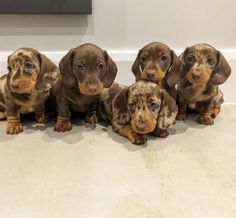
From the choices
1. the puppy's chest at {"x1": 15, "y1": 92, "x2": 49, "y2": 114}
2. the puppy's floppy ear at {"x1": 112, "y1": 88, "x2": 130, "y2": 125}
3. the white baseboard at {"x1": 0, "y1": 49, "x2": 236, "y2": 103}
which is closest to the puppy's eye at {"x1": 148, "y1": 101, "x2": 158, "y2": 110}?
the puppy's floppy ear at {"x1": 112, "y1": 88, "x2": 130, "y2": 125}

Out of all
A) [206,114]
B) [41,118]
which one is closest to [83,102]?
[41,118]

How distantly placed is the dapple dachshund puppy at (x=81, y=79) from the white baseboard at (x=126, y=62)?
1.15 feet

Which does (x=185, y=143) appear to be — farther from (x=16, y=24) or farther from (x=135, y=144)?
(x=16, y=24)

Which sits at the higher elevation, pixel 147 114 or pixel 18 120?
pixel 147 114

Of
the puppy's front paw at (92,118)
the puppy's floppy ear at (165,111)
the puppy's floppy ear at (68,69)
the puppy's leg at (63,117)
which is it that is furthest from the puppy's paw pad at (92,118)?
the puppy's floppy ear at (165,111)

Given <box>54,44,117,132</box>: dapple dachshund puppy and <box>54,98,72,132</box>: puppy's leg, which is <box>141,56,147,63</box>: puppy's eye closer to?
<box>54,44,117,132</box>: dapple dachshund puppy

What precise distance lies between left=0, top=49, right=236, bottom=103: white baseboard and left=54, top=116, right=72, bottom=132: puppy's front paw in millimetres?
426

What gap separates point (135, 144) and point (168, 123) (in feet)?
0.47

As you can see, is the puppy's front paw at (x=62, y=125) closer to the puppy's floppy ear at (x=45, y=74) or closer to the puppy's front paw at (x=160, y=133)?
the puppy's floppy ear at (x=45, y=74)

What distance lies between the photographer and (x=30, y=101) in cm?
141

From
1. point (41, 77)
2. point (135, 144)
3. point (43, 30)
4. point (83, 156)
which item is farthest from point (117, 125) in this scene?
point (43, 30)

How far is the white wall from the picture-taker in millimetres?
1762

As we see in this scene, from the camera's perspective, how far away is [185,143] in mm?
1367

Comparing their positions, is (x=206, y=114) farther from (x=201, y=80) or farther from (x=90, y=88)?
(x=90, y=88)
